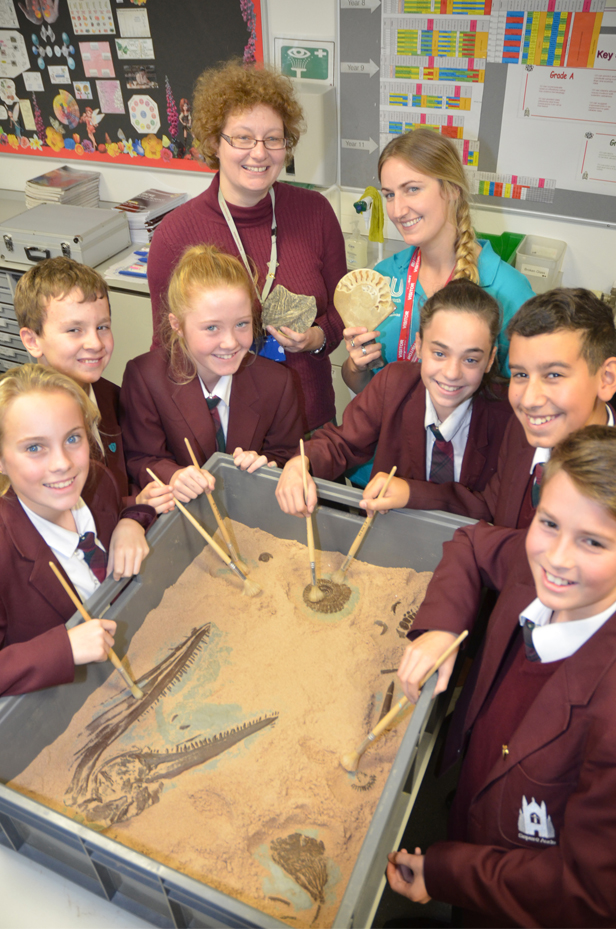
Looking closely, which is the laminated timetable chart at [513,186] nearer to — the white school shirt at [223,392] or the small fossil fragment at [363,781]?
the white school shirt at [223,392]

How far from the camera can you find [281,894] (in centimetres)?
114

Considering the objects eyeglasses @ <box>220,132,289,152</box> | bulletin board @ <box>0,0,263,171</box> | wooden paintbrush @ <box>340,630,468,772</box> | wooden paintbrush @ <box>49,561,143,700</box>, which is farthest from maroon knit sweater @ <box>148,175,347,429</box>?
bulletin board @ <box>0,0,263,171</box>

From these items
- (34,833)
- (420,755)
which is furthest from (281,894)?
(34,833)

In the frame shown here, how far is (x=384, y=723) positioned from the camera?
1269 mm

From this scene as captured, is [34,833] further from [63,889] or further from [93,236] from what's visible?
[93,236]

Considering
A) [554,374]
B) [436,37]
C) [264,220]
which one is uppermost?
[436,37]

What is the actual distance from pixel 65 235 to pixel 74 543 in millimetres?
2410

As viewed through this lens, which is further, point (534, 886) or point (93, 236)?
point (93, 236)

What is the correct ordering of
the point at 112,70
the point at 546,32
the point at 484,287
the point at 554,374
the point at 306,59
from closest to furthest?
the point at 554,374 → the point at 484,287 → the point at 546,32 → the point at 306,59 → the point at 112,70

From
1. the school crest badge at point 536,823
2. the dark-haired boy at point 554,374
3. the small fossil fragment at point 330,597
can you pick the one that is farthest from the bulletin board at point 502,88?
the school crest badge at point 536,823

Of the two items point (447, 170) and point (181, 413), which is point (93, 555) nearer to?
point (181, 413)

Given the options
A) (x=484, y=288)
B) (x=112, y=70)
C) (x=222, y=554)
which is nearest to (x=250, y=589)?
(x=222, y=554)

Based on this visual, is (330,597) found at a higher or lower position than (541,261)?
lower

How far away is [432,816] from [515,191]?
267cm
